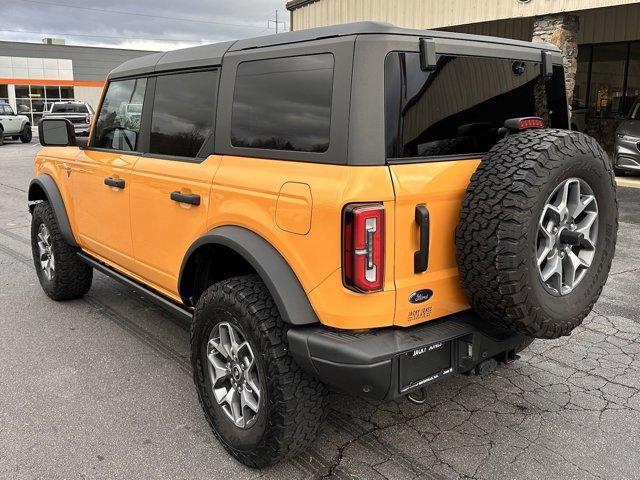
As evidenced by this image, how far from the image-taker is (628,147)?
11.8m

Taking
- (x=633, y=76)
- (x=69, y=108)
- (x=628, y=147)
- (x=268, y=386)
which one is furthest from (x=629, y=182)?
(x=69, y=108)

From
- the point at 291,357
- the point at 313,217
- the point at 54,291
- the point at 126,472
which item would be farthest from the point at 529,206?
the point at 54,291

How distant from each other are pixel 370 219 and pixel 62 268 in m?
3.55

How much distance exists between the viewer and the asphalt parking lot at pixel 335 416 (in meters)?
2.78

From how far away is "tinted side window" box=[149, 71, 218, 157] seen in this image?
318 centimetres

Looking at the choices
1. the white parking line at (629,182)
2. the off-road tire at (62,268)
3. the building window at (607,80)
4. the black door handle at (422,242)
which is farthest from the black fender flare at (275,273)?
the building window at (607,80)

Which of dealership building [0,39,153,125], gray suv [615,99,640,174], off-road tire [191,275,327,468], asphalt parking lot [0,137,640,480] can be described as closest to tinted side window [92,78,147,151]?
asphalt parking lot [0,137,640,480]

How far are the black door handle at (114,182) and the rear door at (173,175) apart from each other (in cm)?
17

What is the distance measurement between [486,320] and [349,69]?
50.3 inches

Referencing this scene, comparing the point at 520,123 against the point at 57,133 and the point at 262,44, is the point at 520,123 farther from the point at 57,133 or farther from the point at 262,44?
the point at 57,133

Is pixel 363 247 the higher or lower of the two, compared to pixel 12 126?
lower

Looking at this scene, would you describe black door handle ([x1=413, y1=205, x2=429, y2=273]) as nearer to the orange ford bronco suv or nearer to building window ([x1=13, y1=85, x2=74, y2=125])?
the orange ford bronco suv

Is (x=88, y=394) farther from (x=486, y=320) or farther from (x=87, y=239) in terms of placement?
(x=486, y=320)

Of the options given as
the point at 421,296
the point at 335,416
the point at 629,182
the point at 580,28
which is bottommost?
the point at 335,416
